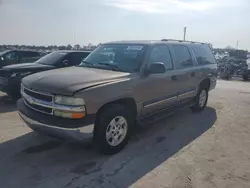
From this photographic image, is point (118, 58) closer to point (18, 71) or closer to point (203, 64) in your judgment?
point (203, 64)

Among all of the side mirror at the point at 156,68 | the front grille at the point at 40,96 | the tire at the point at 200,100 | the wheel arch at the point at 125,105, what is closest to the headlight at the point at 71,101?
the front grille at the point at 40,96

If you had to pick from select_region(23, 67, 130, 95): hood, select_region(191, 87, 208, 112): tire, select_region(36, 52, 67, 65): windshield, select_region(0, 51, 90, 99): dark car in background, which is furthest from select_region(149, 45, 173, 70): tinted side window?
select_region(36, 52, 67, 65): windshield

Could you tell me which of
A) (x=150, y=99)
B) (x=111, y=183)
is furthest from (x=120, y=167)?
(x=150, y=99)

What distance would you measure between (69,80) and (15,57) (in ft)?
34.2

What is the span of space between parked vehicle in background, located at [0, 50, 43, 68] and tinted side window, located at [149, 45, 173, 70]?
371 inches

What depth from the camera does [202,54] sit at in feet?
23.9

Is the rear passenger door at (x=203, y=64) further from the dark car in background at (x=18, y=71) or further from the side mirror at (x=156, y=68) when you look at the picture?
the dark car in background at (x=18, y=71)

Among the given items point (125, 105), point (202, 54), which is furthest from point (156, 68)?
point (202, 54)

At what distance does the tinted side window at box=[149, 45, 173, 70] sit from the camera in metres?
5.11

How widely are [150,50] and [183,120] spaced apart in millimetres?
2365

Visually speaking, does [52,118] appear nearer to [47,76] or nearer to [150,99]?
[47,76]

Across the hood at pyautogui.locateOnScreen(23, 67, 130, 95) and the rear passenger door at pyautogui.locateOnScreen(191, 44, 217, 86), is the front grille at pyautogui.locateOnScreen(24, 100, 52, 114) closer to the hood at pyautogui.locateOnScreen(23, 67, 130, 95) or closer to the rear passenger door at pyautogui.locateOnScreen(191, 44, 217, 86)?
the hood at pyautogui.locateOnScreen(23, 67, 130, 95)

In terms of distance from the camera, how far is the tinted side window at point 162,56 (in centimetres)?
511

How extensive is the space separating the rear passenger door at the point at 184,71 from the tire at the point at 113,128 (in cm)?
178
